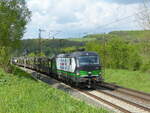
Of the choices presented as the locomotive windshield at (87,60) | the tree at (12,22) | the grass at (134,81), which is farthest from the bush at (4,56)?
the grass at (134,81)

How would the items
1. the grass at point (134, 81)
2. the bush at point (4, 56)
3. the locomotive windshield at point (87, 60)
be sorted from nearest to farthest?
1. the locomotive windshield at point (87, 60)
2. the grass at point (134, 81)
3. the bush at point (4, 56)

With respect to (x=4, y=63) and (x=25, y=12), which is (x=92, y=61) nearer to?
(x=4, y=63)

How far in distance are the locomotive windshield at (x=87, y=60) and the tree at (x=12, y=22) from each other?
11017 mm

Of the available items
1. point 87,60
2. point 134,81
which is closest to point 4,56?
point 87,60

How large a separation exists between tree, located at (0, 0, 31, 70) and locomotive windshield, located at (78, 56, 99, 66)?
11017 millimetres

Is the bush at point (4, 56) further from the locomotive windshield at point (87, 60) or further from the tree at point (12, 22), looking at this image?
the locomotive windshield at point (87, 60)

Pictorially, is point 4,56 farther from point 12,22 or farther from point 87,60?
point 87,60

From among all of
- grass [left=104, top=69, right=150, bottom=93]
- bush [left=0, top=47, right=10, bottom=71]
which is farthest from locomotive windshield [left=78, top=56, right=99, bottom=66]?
bush [left=0, top=47, right=10, bottom=71]

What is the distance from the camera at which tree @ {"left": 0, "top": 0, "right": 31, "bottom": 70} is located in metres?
33.9

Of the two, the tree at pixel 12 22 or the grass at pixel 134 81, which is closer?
the grass at pixel 134 81

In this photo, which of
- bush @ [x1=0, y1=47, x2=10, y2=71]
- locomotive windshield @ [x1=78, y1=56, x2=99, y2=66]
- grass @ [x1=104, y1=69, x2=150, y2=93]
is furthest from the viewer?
bush @ [x1=0, y1=47, x2=10, y2=71]

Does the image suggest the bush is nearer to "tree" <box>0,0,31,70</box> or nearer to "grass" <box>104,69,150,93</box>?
"tree" <box>0,0,31,70</box>

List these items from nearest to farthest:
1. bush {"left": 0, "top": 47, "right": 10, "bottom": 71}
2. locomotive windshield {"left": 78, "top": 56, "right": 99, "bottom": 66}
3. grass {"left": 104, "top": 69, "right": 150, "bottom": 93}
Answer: locomotive windshield {"left": 78, "top": 56, "right": 99, "bottom": 66} < grass {"left": 104, "top": 69, "right": 150, "bottom": 93} < bush {"left": 0, "top": 47, "right": 10, "bottom": 71}

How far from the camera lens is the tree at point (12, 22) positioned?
33.9 meters
